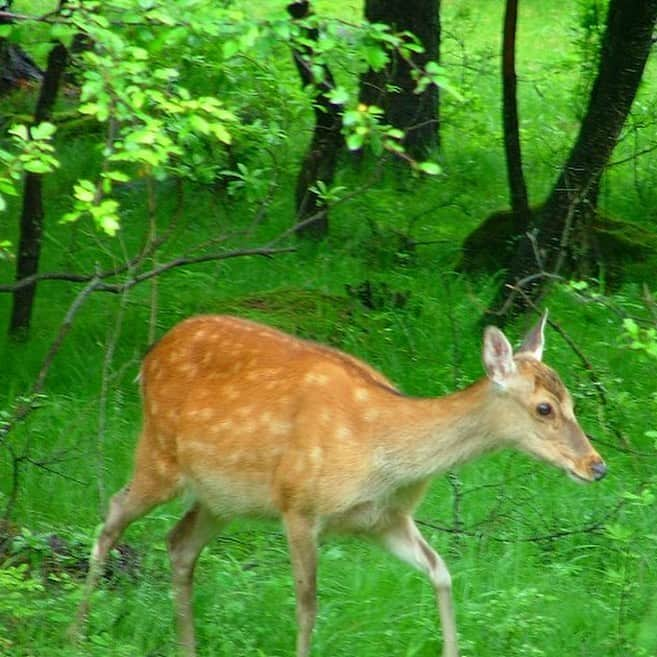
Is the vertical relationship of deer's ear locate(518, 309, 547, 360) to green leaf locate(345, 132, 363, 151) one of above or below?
below

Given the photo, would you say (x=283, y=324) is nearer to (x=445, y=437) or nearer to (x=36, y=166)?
(x=445, y=437)

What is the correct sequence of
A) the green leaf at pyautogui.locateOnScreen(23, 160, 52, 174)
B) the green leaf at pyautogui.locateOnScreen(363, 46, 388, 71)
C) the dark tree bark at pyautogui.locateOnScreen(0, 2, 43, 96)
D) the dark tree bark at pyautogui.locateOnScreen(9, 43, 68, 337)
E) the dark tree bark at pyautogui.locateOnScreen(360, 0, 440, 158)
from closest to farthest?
the green leaf at pyautogui.locateOnScreen(23, 160, 52, 174), the green leaf at pyautogui.locateOnScreen(363, 46, 388, 71), the dark tree bark at pyautogui.locateOnScreen(9, 43, 68, 337), the dark tree bark at pyautogui.locateOnScreen(360, 0, 440, 158), the dark tree bark at pyautogui.locateOnScreen(0, 2, 43, 96)

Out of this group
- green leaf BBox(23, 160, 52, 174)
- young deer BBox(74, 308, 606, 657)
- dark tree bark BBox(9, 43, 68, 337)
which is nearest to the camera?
green leaf BBox(23, 160, 52, 174)

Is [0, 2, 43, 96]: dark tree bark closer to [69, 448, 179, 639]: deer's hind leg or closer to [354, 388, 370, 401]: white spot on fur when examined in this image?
[69, 448, 179, 639]: deer's hind leg

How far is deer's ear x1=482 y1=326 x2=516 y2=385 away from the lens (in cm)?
621

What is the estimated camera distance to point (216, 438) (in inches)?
261

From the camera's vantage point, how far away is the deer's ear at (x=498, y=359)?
6207 millimetres

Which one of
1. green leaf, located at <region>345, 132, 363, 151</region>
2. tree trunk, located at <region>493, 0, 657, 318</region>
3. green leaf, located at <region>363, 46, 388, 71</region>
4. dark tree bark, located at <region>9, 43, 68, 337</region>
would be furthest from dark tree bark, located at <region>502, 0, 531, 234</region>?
green leaf, located at <region>345, 132, 363, 151</region>

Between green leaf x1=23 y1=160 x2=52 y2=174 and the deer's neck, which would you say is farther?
the deer's neck

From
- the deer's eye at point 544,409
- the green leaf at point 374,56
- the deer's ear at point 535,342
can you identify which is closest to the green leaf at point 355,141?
the green leaf at point 374,56

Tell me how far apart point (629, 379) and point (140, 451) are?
352 cm

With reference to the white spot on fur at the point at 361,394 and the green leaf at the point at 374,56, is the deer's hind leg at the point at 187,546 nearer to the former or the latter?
the white spot on fur at the point at 361,394

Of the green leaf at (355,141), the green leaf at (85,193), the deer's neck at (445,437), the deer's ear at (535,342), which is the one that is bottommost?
the deer's neck at (445,437)

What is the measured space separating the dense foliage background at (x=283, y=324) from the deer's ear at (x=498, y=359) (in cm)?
52
